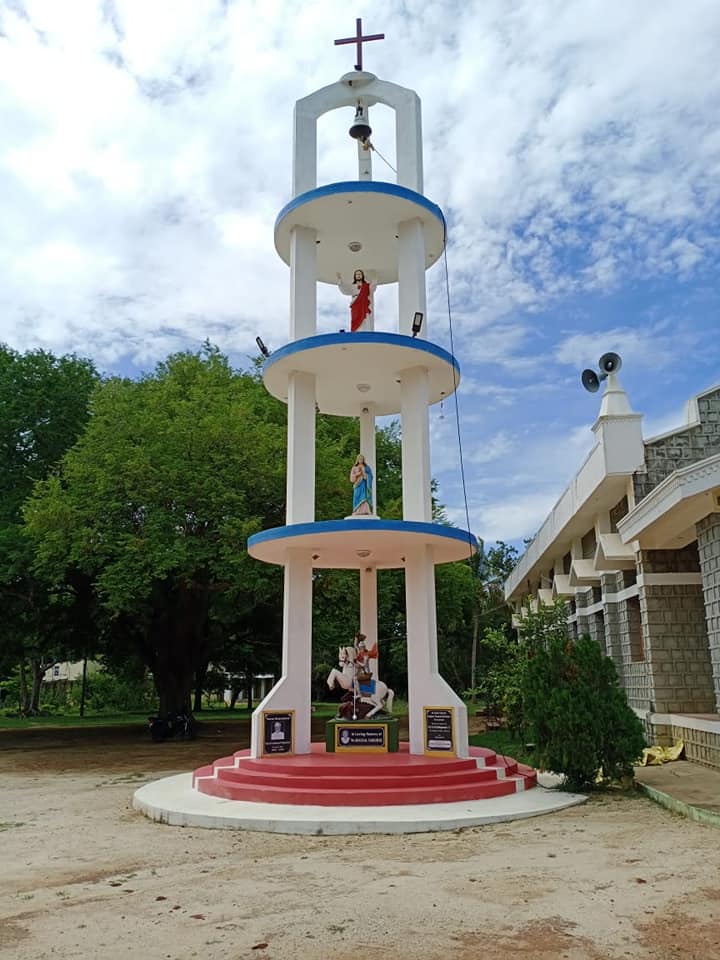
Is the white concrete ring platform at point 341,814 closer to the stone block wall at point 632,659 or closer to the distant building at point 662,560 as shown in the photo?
the distant building at point 662,560

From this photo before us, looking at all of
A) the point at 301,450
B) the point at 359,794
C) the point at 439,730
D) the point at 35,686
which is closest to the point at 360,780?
the point at 359,794

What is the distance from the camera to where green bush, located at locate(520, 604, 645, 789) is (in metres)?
10.4

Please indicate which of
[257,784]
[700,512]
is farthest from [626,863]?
[700,512]

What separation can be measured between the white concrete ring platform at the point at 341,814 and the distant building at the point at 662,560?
489cm

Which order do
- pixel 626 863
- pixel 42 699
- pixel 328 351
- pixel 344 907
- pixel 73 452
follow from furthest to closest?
pixel 42 699 → pixel 73 452 → pixel 328 351 → pixel 626 863 → pixel 344 907

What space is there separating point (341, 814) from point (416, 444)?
19.5 ft

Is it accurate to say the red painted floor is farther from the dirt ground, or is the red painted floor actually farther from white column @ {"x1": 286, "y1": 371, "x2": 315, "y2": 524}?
white column @ {"x1": 286, "y1": 371, "x2": 315, "y2": 524}

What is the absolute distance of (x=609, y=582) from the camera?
19.5 meters

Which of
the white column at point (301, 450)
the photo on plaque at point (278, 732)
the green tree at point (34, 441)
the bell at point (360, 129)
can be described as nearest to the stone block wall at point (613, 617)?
the white column at point (301, 450)

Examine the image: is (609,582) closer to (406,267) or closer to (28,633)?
(406,267)

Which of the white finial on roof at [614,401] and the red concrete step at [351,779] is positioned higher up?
the white finial on roof at [614,401]

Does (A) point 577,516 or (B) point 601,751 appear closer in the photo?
(B) point 601,751

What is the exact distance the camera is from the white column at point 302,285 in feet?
44.2

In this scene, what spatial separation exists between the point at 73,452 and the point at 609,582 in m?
13.8
